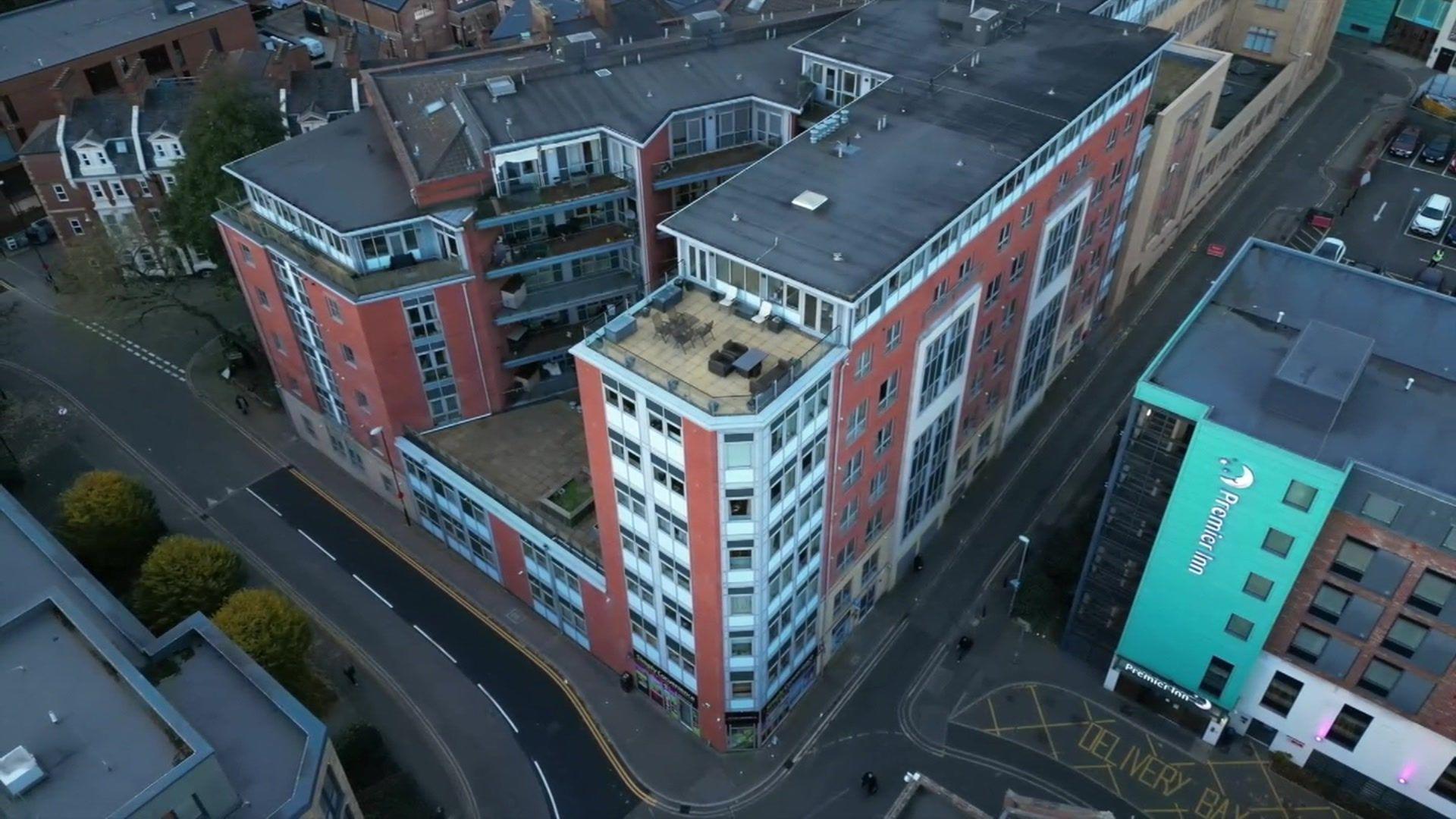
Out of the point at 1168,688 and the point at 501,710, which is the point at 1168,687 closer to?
the point at 1168,688

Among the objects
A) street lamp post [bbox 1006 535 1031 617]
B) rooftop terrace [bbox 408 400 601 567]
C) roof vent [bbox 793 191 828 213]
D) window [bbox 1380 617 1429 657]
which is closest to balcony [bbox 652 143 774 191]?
roof vent [bbox 793 191 828 213]

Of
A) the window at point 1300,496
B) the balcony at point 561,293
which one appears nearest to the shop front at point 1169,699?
the window at point 1300,496

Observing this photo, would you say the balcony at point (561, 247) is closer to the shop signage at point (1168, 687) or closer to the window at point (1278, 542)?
the shop signage at point (1168, 687)

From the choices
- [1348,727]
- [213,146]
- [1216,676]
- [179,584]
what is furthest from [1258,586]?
[213,146]

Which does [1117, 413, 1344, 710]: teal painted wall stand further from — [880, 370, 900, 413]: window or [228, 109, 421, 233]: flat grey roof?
[228, 109, 421, 233]: flat grey roof

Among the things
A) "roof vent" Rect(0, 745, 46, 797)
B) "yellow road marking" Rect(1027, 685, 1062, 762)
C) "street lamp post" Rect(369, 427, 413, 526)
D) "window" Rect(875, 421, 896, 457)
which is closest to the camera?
"roof vent" Rect(0, 745, 46, 797)

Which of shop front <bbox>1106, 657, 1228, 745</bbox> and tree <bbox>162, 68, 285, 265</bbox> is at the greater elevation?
tree <bbox>162, 68, 285, 265</bbox>
